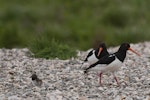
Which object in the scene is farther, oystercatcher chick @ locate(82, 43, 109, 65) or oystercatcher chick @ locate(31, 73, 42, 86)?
oystercatcher chick @ locate(82, 43, 109, 65)

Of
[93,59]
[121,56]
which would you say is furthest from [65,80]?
[121,56]

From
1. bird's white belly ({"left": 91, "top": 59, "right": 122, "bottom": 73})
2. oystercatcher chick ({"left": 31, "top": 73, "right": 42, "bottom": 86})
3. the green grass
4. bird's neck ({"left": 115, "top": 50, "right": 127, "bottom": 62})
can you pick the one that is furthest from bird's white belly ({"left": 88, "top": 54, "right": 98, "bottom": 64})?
the green grass

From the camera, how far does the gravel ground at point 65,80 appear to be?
34.6 feet

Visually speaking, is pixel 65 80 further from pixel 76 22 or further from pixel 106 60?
pixel 76 22

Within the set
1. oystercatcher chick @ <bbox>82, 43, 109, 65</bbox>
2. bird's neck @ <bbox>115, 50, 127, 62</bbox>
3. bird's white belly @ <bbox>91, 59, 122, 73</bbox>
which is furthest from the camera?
oystercatcher chick @ <bbox>82, 43, 109, 65</bbox>

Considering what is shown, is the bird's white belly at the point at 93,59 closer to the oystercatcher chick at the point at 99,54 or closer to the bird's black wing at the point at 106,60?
the oystercatcher chick at the point at 99,54

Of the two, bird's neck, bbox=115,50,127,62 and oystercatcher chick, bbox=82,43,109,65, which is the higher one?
oystercatcher chick, bbox=82,43,109,65

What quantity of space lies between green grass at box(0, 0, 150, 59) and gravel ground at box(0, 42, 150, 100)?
18.6 ft

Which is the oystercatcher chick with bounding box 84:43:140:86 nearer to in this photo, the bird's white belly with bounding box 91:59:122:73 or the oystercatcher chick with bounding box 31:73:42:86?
the bird's white belly with bounding box 91:59:122:73

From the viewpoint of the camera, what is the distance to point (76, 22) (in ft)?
82.8

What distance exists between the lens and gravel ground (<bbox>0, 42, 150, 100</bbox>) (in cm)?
1053

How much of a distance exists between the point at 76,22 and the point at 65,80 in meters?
13.6

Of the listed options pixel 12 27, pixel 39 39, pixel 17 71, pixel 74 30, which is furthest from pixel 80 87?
pixel 74 30

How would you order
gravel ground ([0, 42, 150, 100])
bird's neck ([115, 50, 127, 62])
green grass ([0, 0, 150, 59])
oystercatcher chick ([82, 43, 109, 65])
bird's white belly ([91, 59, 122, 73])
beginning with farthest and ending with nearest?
green grass ([0, 0, 150, 59]) < oystercatcher chick ([82, 43, 109, 65]) < bird's neck ([115, 50, 127, 62]) < bird's white belly ([91, 59, 122, 73]) < gravel ground ([0, 42, 150, 100])
